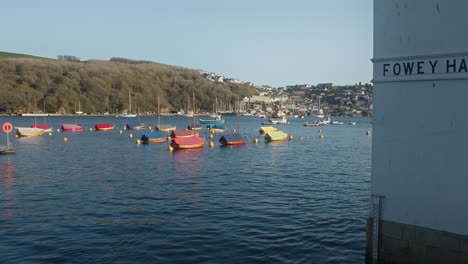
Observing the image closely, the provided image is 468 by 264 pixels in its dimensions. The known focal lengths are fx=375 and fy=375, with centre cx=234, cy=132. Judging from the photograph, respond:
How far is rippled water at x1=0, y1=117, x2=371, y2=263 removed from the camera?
41.0 ft

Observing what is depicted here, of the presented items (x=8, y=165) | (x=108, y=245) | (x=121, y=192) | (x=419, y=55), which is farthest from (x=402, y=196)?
(x=8, y=165)

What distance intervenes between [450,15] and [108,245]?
480 inches

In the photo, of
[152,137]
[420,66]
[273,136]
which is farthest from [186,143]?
[420,66]

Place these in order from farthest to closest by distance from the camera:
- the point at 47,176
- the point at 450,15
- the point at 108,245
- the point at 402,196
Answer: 1. the point at 47,176
2. the point at 108,245
3. the point at 402,196
4. the point at 450,15

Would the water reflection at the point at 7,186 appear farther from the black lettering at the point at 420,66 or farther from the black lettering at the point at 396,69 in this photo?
the black lettering at the point at 420,66

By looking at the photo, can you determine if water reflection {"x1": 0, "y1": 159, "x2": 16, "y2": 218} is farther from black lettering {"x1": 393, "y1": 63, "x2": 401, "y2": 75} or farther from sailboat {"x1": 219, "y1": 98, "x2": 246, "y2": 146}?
sailboat {"x1": 219, "y1": 98, "x2": 246, "y2": 146}

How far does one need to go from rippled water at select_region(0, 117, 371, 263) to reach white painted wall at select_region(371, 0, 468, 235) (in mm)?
4102

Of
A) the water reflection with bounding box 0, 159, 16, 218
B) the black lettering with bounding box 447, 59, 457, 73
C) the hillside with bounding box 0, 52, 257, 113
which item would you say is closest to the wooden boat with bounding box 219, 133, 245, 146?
the water reflection with bounding box 0, 159, 16, 218

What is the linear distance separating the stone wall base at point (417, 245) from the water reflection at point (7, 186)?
1561 cm

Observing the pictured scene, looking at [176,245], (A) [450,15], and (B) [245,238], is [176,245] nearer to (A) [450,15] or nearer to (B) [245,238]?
(B) [245,238]

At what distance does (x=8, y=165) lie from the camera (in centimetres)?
3130

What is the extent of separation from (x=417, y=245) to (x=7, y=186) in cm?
2334

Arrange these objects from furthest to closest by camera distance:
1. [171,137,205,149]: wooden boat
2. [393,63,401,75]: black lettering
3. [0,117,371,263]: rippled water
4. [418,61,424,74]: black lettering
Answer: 1. [171,137,205,149]: wooden boat
2. [0,117,371,263]: rippled water
3. [393,63,401,75]: black lettering
4. [418,61,424,74]: black lettering

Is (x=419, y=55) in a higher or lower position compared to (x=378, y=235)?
higher
